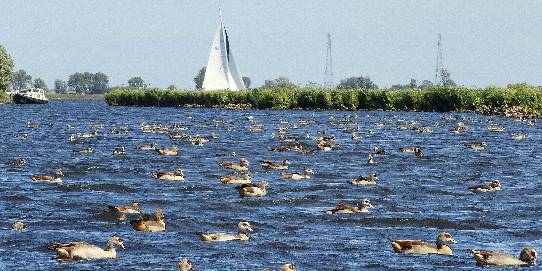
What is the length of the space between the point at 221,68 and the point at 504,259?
143473 millimetres

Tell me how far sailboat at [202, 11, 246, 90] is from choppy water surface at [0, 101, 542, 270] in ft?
338

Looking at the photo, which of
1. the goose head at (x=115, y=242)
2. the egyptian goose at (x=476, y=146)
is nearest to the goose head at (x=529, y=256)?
the goose head at (x=115, y=242)

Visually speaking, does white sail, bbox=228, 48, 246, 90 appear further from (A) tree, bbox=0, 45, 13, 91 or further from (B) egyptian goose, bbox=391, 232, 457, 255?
(B) egyptian goose, bbox=391, 232, 457, 255

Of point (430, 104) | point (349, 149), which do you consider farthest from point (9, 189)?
point (430, 104)

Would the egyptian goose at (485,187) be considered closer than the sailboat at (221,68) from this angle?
Yes

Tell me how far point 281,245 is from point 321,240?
4.12ft

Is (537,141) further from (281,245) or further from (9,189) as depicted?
(281,245)

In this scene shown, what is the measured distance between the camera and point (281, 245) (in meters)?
28.3

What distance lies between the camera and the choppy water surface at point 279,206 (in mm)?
26688

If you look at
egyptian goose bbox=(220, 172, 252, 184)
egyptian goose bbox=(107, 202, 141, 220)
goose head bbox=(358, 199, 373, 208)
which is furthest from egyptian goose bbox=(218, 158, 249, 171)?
egyptian goose bbox=(107, 202, 141, 220)

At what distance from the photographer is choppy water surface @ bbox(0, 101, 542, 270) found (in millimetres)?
26688

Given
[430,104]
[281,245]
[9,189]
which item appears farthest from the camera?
[430,104]

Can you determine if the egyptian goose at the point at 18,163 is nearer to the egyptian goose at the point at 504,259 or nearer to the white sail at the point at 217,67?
the egyptian goose at the point at 504,259

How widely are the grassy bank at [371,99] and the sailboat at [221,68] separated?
1004cm
